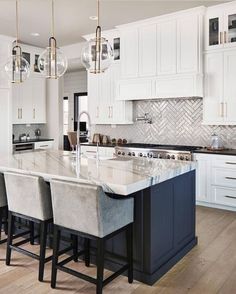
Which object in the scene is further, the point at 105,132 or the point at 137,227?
the point at 105,132

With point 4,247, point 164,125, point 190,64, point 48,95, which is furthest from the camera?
point 48,95

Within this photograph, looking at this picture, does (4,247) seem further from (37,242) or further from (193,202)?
(193,202)

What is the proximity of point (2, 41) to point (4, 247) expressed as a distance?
448 cm

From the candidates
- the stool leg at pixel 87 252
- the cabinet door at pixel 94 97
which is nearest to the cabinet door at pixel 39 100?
the cabinet door at pixel 94 97

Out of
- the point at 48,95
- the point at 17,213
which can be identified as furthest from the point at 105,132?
the point at 17,213

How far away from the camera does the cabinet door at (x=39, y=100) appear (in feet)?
24.5

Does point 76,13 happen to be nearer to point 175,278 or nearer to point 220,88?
point 220,88

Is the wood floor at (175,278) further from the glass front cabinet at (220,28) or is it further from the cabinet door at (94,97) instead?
the cabinet door at (94,97)

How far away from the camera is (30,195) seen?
276 cm

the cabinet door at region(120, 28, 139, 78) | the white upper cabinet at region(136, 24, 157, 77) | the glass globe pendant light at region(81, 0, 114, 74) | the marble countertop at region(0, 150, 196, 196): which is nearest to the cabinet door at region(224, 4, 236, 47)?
the white upper cabinet at region(136, 24, 157, 77)

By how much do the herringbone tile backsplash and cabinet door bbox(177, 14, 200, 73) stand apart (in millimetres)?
649

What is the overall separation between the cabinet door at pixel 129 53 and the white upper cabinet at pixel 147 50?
10 cm

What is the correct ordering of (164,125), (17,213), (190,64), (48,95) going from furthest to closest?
(48,95)
(164,125)
(190,64)
(17,213)

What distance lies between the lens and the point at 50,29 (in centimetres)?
589
